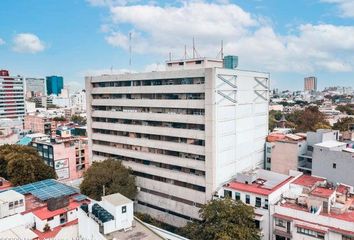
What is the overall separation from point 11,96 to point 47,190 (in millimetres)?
124754

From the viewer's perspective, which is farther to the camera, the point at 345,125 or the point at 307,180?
the point at 345,125

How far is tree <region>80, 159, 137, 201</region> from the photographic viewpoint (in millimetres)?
42781

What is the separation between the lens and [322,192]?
110 ft

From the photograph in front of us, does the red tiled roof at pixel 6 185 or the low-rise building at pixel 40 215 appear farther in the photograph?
the red tiled roof at pixel 6 185

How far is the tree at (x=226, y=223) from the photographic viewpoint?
2902cm

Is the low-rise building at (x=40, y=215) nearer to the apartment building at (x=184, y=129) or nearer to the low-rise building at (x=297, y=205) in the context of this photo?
the apartment building at (x=184, y=129)

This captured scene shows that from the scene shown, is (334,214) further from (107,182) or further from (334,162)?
(107,182)

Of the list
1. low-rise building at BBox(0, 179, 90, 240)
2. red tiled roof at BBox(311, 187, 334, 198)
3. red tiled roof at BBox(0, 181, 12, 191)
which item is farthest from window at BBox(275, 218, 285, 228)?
red tiled roof at BBox(0, 181, 12, 191)

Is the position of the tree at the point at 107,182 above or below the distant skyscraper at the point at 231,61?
below

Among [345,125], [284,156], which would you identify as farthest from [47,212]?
[345,125]

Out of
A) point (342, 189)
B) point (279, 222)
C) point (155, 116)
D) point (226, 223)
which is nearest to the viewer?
point (226, 223)

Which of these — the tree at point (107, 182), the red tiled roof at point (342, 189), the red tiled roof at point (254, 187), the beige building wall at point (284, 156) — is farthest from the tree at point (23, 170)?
the red tiled roof at point (342, 189)

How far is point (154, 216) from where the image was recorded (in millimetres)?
46250

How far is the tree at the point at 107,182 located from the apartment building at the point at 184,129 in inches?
136
